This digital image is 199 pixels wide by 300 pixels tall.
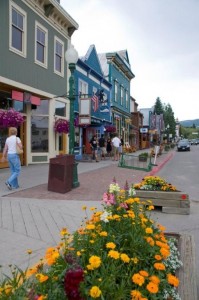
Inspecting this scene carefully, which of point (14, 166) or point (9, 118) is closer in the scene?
point (14, 166)

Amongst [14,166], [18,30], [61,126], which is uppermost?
[18,30]

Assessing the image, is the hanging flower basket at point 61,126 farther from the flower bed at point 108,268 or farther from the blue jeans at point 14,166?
the flower bed at point 108,268

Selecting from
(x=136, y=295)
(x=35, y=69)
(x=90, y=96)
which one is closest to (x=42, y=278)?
(x=136, y=295)

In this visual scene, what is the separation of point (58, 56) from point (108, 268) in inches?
661

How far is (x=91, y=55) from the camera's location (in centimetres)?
2444

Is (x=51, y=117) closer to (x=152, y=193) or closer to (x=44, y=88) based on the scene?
(x=44, y=88)

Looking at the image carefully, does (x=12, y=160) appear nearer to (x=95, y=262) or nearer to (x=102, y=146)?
(x=95, y=262)

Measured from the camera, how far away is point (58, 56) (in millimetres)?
17766

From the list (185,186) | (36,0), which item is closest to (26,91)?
(36,0)

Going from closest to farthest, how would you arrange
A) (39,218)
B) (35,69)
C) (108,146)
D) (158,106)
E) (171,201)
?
1. (39,218)
2. (171,201)
3. (35,69)
4. (108,146)
5. (158,106)

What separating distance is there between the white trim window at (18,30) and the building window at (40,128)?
3255mm

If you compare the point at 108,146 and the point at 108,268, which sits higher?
the point at 108,146

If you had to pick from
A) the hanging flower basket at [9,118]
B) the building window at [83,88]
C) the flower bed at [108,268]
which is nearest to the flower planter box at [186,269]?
the flower bed at [108,268]

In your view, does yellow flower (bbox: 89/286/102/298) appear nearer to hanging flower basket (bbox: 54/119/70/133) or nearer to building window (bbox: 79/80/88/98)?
hanging flower basket (bbox: 54/119/70/133)
